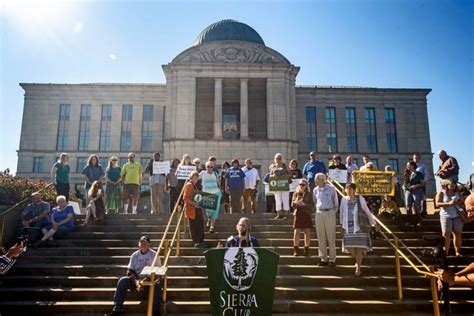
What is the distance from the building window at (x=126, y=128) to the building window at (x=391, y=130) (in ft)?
105

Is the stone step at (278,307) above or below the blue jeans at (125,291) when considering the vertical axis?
below

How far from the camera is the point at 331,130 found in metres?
46.8

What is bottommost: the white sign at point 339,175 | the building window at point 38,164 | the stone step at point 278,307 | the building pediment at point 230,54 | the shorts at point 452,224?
the stone step at point 278,307

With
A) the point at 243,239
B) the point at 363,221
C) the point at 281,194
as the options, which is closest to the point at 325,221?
the point at 363,221

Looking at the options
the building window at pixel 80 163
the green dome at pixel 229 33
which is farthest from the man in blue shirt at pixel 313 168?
the building window at pixel 80 163

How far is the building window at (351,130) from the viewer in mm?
46688

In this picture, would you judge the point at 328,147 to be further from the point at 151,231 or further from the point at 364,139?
the point at 151,231

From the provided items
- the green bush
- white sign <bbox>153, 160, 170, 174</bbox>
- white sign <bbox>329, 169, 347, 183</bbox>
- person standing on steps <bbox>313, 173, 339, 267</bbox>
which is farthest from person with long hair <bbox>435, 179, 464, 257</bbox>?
the green bush

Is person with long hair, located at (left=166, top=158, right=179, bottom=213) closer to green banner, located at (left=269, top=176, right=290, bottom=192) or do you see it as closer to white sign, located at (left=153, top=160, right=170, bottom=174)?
white sign, located at (left=153, top=160, right=170, bottom=174)

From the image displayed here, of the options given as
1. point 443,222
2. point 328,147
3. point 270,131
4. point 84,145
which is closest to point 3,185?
point 443,222

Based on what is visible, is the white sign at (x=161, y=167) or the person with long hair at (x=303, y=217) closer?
the person with long hair at (x=303, y=217)

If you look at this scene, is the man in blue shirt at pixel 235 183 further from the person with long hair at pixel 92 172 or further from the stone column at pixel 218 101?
the stone column at pixel 218 101

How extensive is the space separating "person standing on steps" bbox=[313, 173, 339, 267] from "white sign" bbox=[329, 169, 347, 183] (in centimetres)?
377

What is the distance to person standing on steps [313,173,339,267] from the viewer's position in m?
8.61
